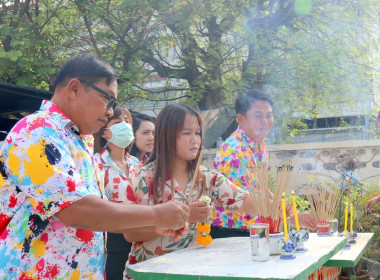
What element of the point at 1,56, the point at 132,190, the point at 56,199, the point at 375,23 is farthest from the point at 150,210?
the point at 375,23

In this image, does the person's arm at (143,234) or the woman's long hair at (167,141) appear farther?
the woman's long hair at (167,141)

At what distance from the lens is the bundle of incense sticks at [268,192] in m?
2.36

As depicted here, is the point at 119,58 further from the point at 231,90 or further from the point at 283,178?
the point at 283,178

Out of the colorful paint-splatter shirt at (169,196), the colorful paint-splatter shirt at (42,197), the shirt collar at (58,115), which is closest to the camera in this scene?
the colorful paint-splatter shirt at (42,197)

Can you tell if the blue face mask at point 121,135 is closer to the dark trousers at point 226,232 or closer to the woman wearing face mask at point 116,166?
the woman wearing face mask at point 116,166

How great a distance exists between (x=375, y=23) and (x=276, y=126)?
2888mm

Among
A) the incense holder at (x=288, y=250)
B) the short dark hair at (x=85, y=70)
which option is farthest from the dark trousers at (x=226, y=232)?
the short dark hair at (x=85, y=70)

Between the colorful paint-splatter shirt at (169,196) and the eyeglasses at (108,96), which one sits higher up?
the eyeglasses at (108,96)

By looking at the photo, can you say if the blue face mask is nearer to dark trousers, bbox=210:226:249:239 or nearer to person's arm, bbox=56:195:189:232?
dark trousers, bbox=210:226:249:239

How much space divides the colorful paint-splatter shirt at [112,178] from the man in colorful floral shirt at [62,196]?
1506mm

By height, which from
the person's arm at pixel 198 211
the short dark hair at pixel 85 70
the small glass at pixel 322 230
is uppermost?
the short dark hair at pixel 85 70

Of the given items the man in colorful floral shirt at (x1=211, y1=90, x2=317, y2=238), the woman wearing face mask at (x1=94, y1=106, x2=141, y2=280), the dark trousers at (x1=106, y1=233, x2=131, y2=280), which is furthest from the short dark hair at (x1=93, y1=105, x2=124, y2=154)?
the man in colorful floral shirt at (x1=211, y1=90, x2=317, y2=238)

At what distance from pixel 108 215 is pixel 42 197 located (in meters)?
0.24

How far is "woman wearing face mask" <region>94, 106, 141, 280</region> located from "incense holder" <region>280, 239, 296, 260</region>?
146cm
